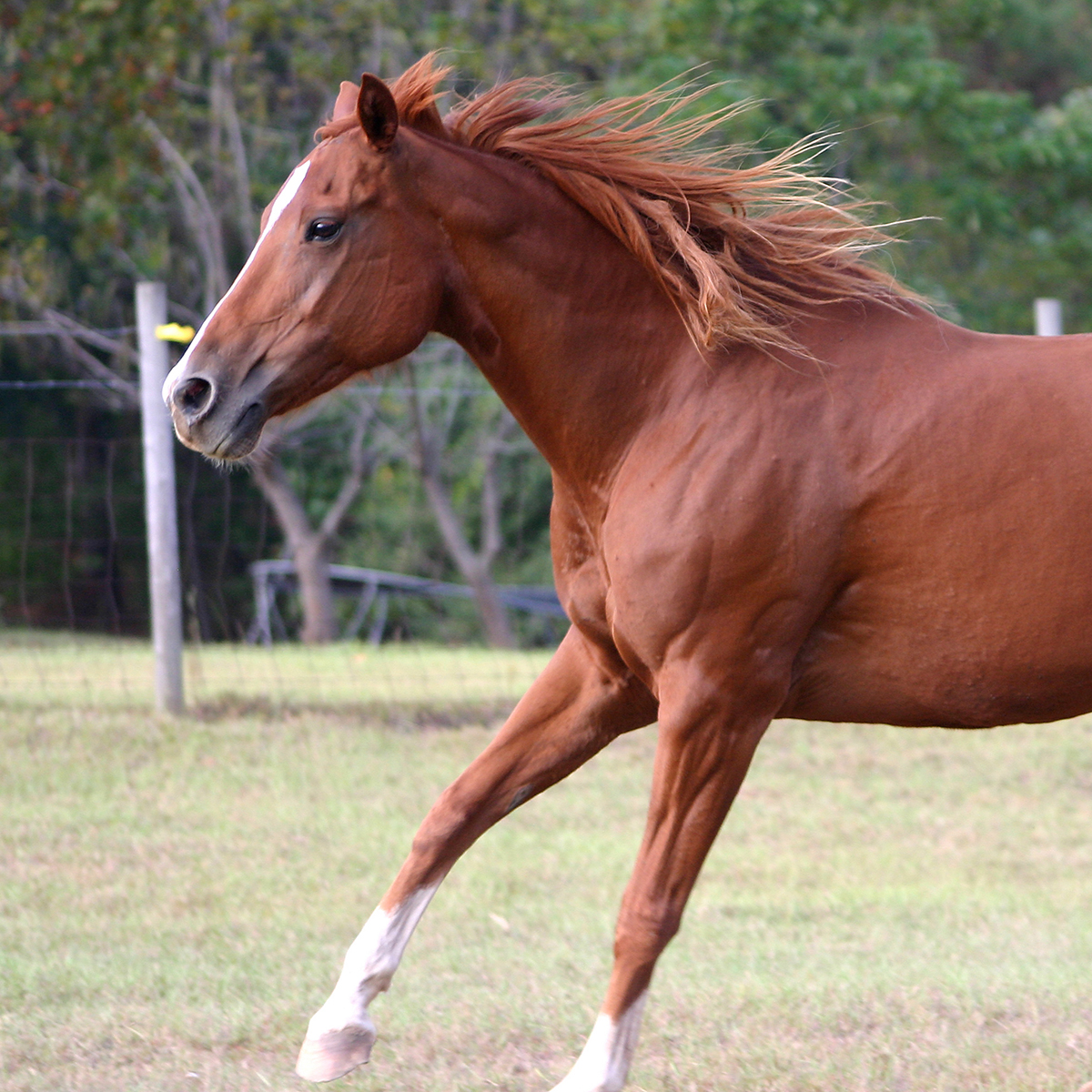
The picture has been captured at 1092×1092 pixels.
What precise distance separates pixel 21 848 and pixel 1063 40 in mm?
18161

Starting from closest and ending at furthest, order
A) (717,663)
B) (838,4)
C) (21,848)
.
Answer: (717,663) < (21,848) < (838,4)

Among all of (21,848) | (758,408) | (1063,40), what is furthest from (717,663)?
(1063,40)

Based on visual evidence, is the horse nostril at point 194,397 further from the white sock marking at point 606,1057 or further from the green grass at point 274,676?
the green grass at point 274,676

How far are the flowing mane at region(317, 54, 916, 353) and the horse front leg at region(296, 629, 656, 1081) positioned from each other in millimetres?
859

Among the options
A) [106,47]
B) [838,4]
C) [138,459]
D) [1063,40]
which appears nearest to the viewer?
[106,47]

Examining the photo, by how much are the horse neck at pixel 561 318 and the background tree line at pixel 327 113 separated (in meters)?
7.86

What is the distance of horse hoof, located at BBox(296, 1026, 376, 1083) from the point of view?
313cm

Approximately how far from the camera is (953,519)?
303cm

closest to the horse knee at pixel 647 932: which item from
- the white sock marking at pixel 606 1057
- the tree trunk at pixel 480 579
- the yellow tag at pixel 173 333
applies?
the white sock marking at pixel 606 1057

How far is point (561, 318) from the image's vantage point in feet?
10.6

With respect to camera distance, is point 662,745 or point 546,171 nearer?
point 662,745

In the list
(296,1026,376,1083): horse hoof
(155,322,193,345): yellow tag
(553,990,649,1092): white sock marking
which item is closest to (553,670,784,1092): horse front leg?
(553,990,649,1092): white sock marking

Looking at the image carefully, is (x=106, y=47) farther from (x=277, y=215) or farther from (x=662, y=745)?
(x=662, y=745)

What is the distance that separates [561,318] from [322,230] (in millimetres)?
571
